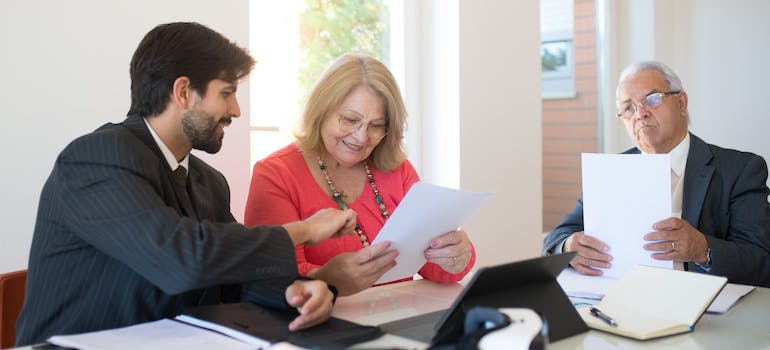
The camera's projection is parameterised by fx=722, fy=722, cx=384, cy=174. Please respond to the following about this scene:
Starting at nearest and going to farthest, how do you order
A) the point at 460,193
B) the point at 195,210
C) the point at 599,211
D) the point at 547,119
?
1. the point at 460,193
2. the point at 195,210
3. the point at 599,211
4. the point at 547,119

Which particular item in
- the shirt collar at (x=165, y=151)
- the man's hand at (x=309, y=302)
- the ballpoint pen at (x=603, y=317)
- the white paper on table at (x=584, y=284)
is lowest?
the white paper on table at (x=584, y=284)

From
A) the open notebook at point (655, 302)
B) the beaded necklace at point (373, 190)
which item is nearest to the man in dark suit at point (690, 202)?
the open notebook at point (655, 302)

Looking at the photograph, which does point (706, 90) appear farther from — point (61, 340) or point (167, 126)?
point (61, 340)

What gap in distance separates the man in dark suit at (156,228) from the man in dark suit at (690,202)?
93 cm

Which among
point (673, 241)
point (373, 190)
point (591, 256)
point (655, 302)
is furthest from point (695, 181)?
point (373, 190)

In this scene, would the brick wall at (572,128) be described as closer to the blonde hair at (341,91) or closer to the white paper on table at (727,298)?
the blonde hair at (341,91)

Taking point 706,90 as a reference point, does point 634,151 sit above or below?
below

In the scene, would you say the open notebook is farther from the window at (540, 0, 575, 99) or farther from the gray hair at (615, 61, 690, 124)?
the window at (540, 0, 575, 99)

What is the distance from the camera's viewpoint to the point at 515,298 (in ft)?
4.66

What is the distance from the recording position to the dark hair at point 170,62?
1678mm

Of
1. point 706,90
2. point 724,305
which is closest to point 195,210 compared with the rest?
point 724,305

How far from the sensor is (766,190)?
8.12 feet

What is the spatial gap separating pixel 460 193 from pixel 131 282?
77 centimetres

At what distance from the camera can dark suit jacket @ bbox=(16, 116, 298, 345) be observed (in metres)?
1.41
